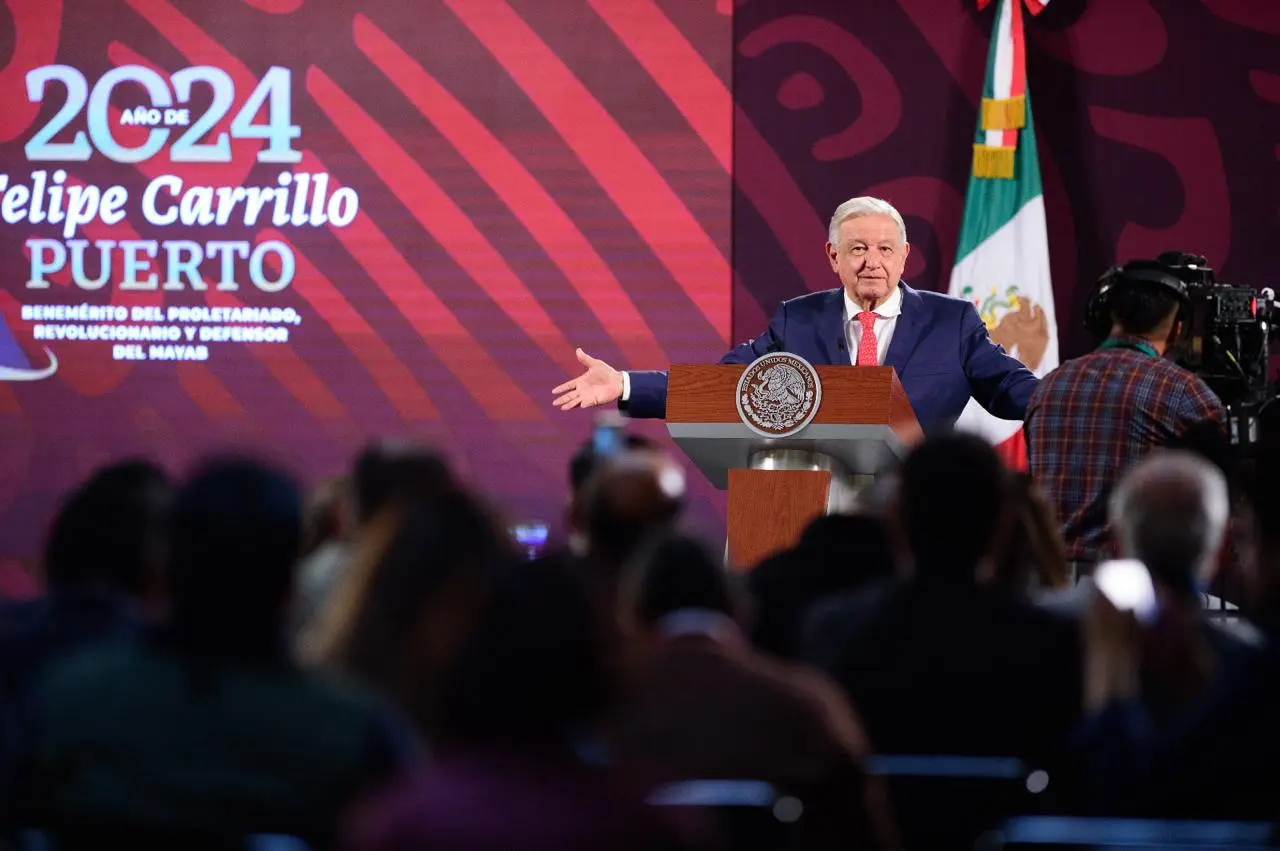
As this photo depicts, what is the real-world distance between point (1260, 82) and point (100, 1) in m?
5.14

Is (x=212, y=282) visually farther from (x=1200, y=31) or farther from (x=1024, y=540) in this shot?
(x=1024, y=540)

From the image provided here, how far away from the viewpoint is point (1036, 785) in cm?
196

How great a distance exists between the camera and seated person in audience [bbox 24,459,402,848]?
5.03ft

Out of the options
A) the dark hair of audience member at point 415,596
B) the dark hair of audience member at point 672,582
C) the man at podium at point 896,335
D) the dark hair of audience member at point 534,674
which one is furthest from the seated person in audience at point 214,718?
the man at podium at point 896,335

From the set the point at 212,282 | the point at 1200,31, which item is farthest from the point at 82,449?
the point at 1200,31

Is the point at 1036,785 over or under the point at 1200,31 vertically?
under

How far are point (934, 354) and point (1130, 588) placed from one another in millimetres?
2982

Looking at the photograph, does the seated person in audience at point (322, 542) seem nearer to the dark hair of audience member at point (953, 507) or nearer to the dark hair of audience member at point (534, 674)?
the dark hair of audience member at point (953, 507)

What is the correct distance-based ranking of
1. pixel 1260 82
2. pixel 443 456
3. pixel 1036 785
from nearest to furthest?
pixel 1036 785 < pixel 443 456 < pixel 1260 82

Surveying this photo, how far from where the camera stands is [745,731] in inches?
70.6

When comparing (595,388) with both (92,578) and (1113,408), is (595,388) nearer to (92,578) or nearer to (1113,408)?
(1113,408)

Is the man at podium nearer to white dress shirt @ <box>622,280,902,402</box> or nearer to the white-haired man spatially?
white dress shirt @ <box>622,280,902,402</box>

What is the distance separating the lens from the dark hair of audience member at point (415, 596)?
173 centimetres

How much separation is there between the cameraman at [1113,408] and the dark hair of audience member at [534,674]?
2877mm
